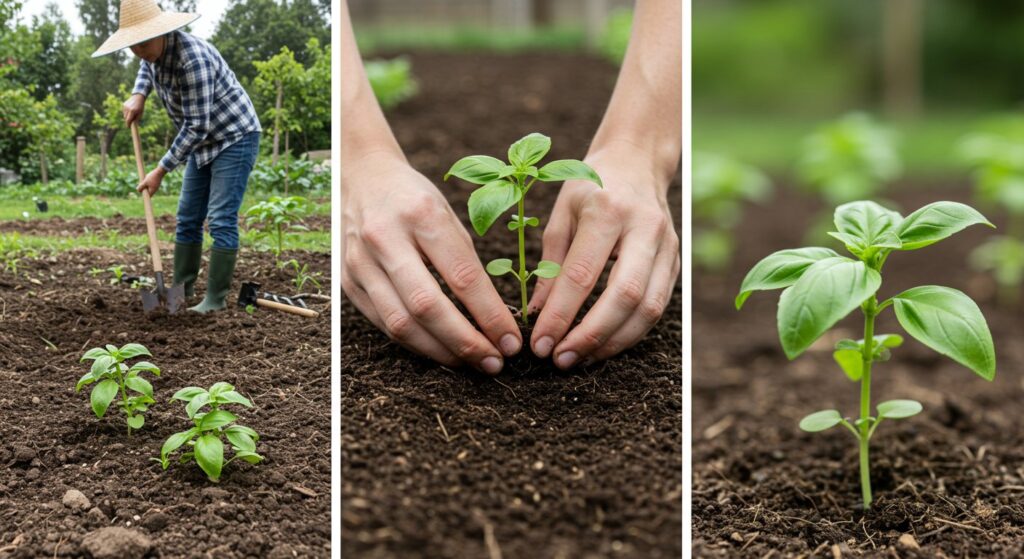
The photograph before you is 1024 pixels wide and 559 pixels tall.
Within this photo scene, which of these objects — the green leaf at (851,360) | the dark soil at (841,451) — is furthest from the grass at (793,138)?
the green leaf at (851,360)

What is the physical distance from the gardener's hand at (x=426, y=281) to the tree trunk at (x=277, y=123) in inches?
19.2

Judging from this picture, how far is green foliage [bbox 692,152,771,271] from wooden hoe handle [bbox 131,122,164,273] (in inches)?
81.9

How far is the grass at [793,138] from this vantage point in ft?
16.9

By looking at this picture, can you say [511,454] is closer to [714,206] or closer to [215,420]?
[215,420]

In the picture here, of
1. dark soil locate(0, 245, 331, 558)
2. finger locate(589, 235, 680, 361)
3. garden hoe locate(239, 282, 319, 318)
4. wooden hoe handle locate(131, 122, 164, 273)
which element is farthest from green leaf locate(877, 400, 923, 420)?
wooden hoe handle locate(131, 122, 164, 273)

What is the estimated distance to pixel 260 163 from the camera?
2.23 metres

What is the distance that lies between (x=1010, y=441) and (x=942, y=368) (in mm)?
652

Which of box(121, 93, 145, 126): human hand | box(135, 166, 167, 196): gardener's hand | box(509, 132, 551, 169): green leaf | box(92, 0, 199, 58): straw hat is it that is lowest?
box(135, 166, 167, 196): gardener's hand

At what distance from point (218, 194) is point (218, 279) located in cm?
24

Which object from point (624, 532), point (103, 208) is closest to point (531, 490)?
point (624, 532)

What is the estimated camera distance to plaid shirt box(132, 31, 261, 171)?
216 centimetres

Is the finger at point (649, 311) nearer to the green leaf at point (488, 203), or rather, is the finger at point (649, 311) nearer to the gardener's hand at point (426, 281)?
the gardener's hand at point (426, 281)

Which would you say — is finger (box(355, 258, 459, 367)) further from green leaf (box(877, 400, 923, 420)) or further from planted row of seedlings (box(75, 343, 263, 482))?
green leaf (box(877, 400, 923, 420))

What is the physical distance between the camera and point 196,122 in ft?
7.25
